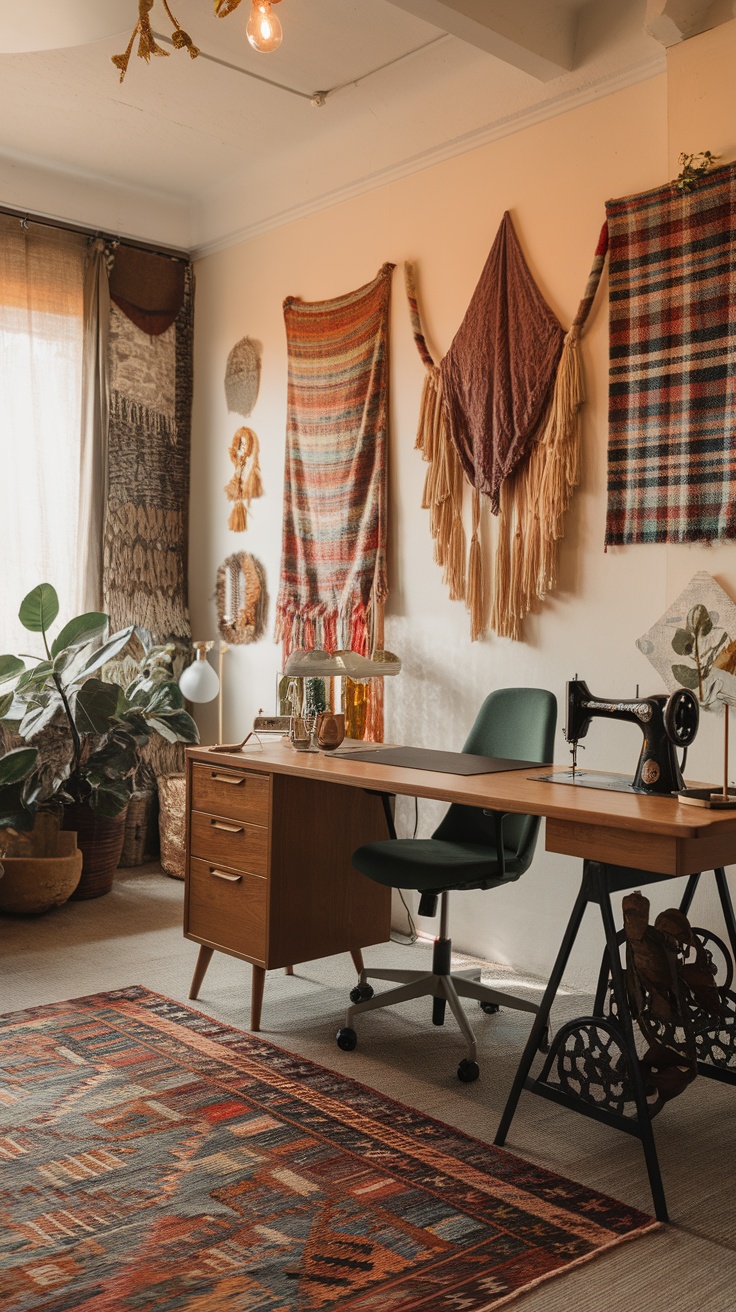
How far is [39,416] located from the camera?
4879mm

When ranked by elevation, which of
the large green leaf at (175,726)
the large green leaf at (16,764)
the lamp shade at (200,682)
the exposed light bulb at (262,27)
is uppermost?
the exposed light bulb at (262,27)

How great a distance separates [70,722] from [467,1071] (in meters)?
2.29

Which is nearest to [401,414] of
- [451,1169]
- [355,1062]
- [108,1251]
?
[355,1062]

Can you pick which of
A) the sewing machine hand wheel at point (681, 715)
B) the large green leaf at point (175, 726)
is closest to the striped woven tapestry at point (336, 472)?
the large green leaf at point (175, 726)

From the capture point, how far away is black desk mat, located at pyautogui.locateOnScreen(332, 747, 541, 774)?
293 centimetres

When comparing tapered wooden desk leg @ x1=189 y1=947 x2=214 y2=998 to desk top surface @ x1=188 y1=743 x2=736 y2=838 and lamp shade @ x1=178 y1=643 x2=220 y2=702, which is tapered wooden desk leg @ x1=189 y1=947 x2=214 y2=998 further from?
lamp shade @ x1=178 y1=643 x2=220 y2=702

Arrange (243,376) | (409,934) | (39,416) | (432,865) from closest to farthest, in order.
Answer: (432,865) → (409,934) → (39,416) → (243,376)

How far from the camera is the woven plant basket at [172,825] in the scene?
4.91 meters

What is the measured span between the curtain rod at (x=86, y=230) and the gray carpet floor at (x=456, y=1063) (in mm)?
2903

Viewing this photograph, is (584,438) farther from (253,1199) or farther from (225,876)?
(253,1199)

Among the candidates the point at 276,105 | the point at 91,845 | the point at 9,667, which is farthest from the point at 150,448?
the point at 91,845

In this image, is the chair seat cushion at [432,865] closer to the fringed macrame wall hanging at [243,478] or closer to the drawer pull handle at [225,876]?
the drawer pull handle at [225,876]

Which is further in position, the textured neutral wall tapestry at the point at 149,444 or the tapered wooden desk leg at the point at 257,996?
the textured neutral wall tapestry at the point at 149,444

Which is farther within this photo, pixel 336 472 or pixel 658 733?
pixel 336 472
